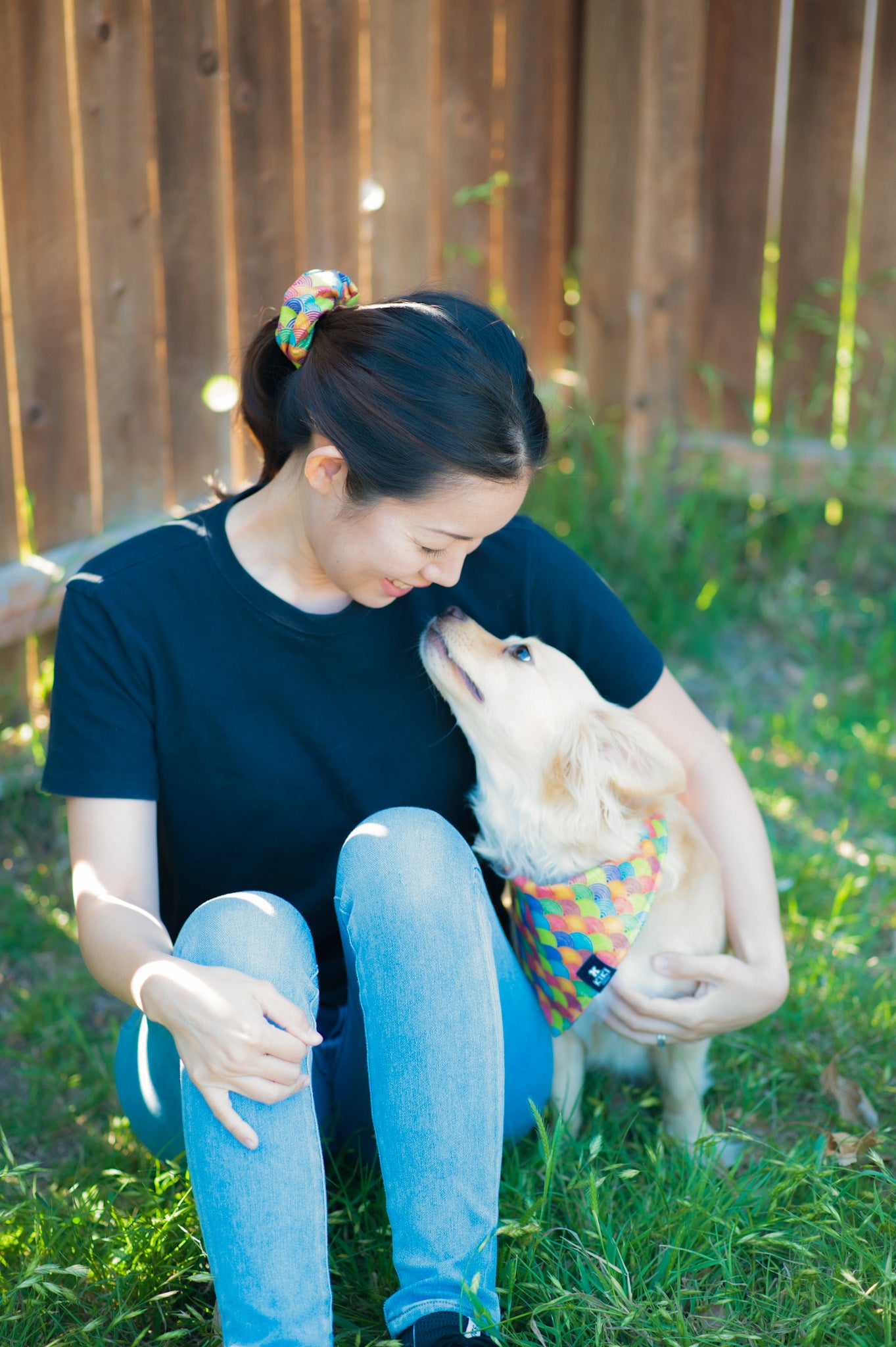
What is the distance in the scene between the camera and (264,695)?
1.78 meters

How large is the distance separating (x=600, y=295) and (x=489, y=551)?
2.18 meters

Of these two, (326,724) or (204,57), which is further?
(204,57)

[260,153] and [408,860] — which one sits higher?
[260,153]

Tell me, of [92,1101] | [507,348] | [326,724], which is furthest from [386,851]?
[92,1101]

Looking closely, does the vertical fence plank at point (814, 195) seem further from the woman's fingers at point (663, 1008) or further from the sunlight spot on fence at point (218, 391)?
the woman's fingers at point (663, 1008)

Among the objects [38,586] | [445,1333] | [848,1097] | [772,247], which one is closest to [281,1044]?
[445,1333]

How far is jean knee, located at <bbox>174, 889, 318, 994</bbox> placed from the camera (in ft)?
4.83

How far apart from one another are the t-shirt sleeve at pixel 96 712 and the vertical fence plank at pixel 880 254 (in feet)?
9.49

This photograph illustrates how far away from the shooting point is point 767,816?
9.82ft

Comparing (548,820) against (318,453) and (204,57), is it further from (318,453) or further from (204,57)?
(204,57)

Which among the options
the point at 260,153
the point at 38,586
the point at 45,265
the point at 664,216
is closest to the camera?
the point at 45,265

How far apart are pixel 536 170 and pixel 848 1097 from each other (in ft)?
9.68

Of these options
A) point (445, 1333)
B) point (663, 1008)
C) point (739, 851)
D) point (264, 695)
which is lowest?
point (445, 1333)

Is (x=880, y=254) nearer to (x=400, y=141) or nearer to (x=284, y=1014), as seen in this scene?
(x=400, y=141)
